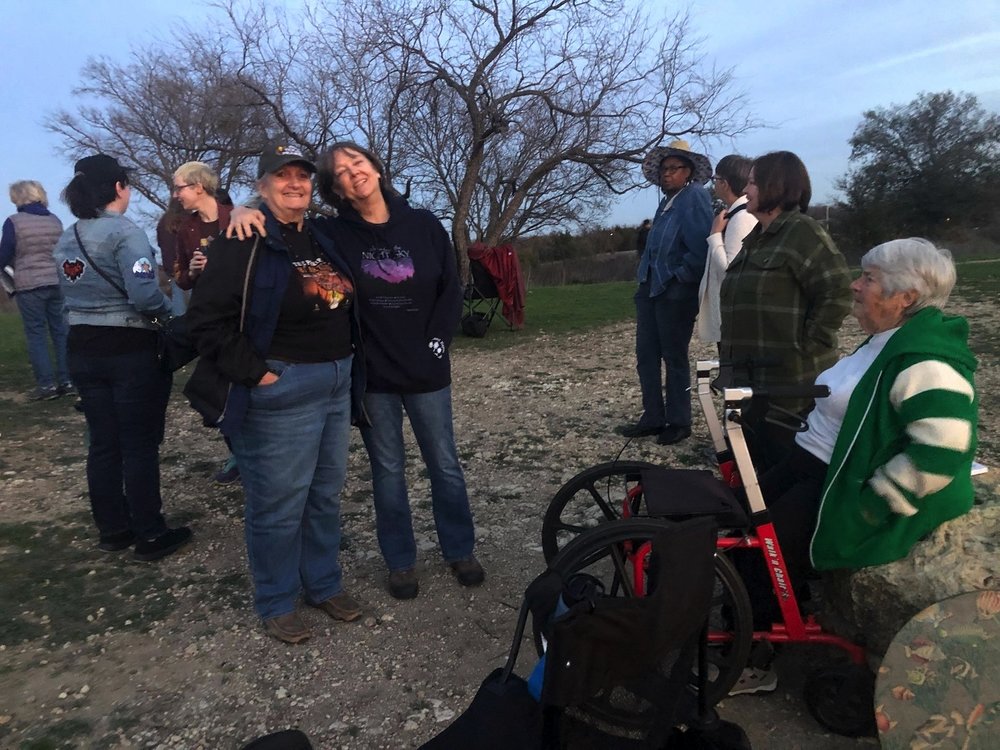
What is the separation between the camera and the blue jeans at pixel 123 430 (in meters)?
3.74

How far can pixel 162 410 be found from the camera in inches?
153

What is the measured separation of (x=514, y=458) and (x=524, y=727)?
3450 mm

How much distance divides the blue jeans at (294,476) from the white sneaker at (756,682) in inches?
70.0

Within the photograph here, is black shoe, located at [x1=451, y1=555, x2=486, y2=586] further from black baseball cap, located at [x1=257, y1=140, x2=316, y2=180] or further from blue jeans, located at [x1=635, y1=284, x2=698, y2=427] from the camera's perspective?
blue jeans, located at [x1=635, y1=284, x2=698, y2=427]

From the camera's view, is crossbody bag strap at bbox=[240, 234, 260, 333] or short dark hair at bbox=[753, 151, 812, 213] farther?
short dark hair at bbox=[753, 151, 812, 213]

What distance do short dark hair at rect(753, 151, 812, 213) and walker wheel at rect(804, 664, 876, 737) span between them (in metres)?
2.14

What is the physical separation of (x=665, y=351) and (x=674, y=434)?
0.63m

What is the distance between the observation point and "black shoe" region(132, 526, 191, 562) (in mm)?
3980

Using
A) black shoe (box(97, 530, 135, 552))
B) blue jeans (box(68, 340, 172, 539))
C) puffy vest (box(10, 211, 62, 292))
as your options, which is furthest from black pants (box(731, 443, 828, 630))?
puffy vest (box(10, 211, 62, 292))

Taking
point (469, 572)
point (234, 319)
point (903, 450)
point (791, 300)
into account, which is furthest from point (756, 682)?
point (234, 319)

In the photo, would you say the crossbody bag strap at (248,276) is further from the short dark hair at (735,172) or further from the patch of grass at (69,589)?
the short dark hair at (735,172)

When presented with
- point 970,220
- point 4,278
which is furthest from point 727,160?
point 970,220

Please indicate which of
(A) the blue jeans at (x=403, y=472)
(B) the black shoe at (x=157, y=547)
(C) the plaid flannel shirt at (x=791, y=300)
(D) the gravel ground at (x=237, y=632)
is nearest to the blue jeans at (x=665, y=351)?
(D) the gravel ground at (x=237, y=632)

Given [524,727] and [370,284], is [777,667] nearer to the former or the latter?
[524,727]
